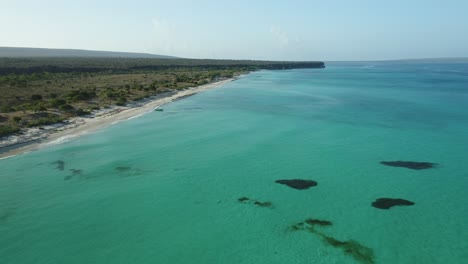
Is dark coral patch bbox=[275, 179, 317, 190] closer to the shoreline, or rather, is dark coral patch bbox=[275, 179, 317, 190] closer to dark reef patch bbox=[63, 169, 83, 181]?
dark reef patch bbox=[63, 169, 83, 181]

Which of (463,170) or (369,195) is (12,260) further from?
(463,170)

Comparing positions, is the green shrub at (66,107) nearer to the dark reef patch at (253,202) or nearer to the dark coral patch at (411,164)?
the dark reef patch at (253,202)

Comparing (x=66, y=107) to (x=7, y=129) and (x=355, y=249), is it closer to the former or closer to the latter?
(x=7, y=129)

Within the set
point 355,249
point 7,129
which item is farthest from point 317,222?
point 7,129

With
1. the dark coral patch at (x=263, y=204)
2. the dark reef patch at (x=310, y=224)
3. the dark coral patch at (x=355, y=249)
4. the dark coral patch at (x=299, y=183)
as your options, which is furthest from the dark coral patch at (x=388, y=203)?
the dark coral patch at (x=263, y=204)

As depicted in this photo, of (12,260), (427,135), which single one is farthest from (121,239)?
(427,135)

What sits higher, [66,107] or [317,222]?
[66,107]

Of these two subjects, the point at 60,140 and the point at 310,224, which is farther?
the point at 60,140
